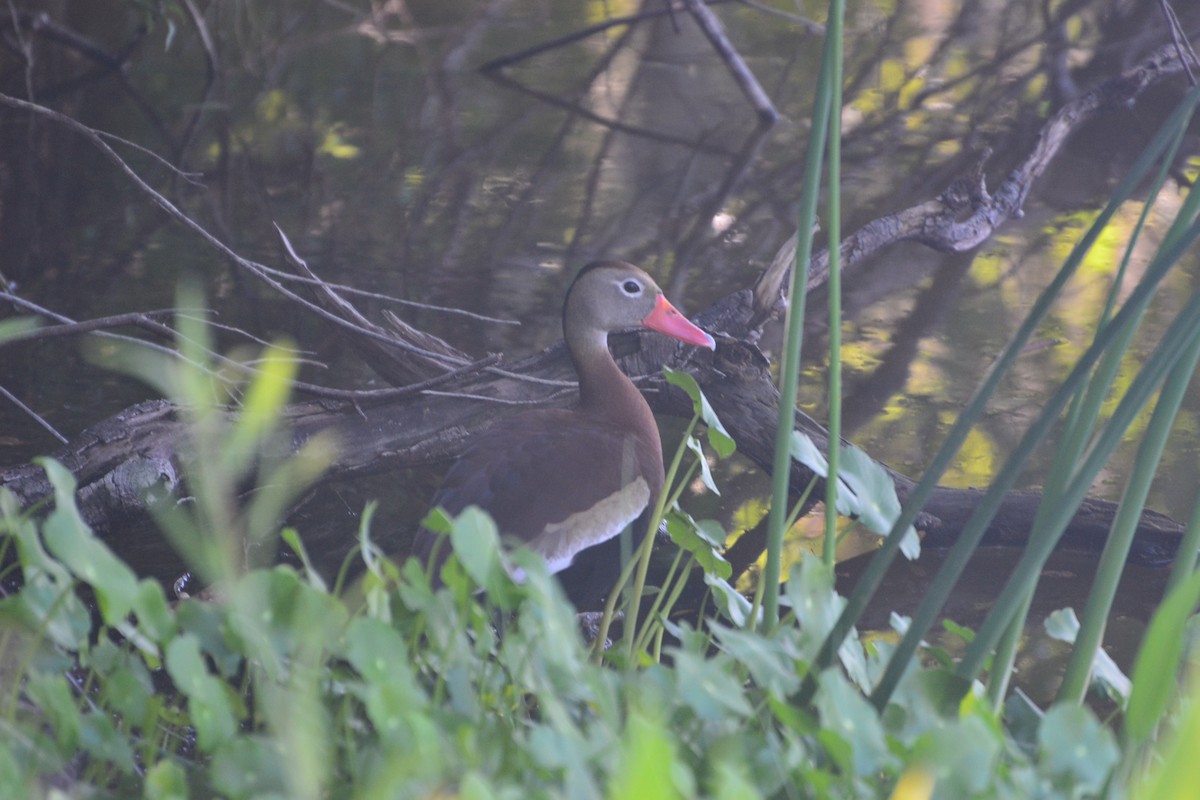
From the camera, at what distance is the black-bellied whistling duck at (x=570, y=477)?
175 cm

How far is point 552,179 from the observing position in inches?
157

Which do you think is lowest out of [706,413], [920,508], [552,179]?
[552,179]

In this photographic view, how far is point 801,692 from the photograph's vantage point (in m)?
0.72

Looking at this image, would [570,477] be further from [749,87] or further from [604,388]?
[749,87]

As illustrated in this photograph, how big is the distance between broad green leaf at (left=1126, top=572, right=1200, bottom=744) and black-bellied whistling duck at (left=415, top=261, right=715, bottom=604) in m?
1.01

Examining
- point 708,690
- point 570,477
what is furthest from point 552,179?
point 708,690

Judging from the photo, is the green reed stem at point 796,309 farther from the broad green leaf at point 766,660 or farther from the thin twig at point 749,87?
the thin twig at point 749,87

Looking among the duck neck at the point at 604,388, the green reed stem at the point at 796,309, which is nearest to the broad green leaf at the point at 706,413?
the green reed stem at the point at 796,309

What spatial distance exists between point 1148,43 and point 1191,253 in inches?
79.1

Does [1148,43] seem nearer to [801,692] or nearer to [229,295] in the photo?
[229,295]

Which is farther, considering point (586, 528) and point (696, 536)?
point (586, 528)

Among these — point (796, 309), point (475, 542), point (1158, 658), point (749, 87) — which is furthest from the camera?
point (749, 87)

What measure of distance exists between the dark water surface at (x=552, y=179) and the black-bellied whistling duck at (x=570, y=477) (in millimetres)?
257

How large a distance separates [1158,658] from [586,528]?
A: 1307 mm
